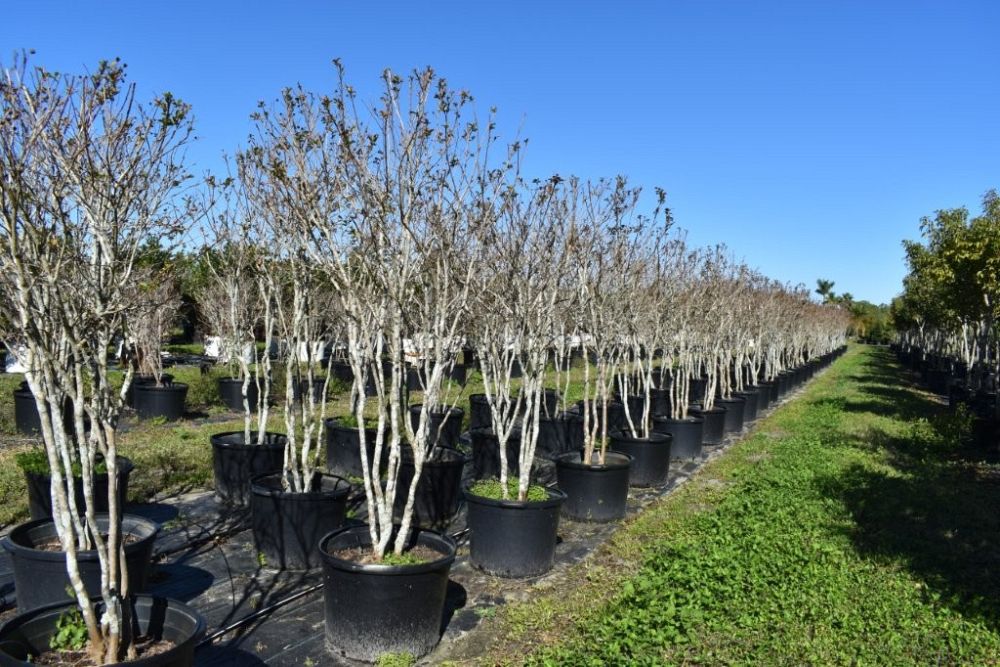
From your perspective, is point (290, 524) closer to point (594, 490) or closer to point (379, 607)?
point (379, 607)

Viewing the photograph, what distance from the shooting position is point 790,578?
503 cm

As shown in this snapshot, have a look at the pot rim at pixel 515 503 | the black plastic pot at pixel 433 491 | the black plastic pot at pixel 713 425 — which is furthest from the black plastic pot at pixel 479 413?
the pot rim at pixel 515 503

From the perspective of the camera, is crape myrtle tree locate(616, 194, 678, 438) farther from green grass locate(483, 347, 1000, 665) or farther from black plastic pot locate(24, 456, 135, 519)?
black plastic pot locate(24, 456, 135, 519)

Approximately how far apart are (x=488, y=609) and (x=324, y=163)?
117 inches

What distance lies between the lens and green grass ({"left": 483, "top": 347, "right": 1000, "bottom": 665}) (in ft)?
13.1

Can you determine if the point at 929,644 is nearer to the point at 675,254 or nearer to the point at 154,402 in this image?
the point at 675,254

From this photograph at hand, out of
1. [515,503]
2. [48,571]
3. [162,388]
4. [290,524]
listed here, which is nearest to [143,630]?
[48,571]

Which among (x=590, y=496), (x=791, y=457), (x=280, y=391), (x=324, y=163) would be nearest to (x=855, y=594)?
(x=590, y=496)

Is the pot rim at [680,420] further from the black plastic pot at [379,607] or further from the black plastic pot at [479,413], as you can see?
the black plastic pot at [379,607]

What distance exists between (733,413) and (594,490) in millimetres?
7105

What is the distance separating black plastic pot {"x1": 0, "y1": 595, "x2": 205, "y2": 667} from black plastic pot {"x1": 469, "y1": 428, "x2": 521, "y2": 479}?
500cm

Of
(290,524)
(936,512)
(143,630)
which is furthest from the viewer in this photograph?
(936,512)

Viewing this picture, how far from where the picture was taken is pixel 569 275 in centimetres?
727

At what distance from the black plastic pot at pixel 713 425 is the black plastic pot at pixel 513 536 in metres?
6.57
